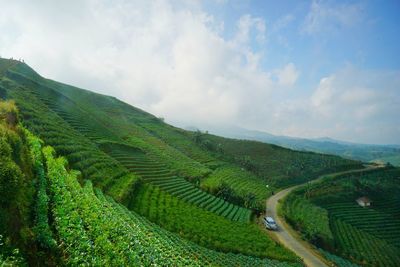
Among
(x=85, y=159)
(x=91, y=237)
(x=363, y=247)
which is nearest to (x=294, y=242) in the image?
(x=363, y=247)

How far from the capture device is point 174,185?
5384 cm

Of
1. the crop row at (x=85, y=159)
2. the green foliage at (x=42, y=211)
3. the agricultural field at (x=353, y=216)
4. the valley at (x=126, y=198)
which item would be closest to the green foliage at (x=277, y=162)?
the valley at (x=126, y=198)

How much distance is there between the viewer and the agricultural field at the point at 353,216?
56656 mm

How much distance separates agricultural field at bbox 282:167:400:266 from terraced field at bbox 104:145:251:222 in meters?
13.8

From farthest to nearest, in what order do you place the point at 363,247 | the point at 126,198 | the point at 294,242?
the point at 363,247 → the point at 294,242 → the point at 126,198

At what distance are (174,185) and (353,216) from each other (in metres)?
52.4

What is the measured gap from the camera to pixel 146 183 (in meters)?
47.5

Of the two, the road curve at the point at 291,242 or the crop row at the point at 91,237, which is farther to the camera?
the road curve at the point at 291,242

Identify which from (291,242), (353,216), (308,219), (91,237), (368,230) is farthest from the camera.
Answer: (353,216)

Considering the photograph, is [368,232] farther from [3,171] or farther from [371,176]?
[3,171]

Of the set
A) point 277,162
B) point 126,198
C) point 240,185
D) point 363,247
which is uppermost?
point 277,162

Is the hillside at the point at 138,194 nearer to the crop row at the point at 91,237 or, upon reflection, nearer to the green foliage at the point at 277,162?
the crop row at the point at 91,237

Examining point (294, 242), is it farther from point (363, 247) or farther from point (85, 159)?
point (85, 159)

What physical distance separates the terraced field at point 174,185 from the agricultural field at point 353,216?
13.8m
